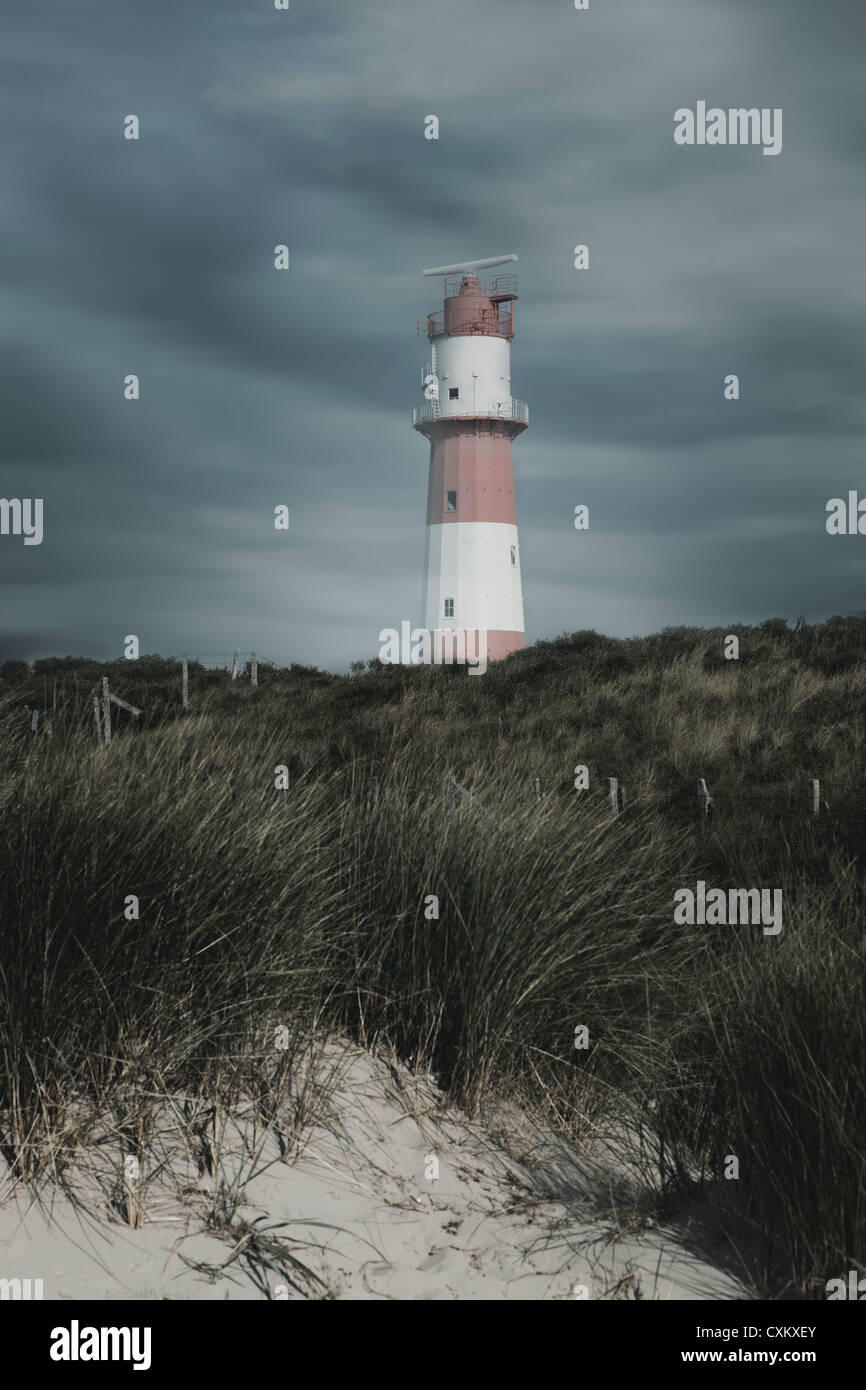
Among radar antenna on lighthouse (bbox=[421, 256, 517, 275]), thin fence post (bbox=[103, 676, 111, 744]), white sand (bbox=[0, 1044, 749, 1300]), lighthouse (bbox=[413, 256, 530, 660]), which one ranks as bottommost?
white sand (bbox=[0, 1044, 749, 1300])

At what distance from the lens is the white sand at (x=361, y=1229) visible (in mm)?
3582

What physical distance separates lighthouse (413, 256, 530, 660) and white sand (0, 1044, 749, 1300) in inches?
1234

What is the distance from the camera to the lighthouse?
35688mm

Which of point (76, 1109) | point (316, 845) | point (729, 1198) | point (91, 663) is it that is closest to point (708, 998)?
point (729, 1198)

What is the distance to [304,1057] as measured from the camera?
4602 millimetres

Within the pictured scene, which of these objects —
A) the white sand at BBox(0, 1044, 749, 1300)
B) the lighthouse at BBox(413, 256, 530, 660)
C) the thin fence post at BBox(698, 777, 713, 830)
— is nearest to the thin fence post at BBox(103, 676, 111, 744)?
the white sand at BBox(0, 1044, 749, 1300)

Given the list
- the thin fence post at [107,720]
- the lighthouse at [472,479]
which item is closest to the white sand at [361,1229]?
the thin fence post at [107,720]

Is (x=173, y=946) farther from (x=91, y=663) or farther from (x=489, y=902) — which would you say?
(x=91, y=663)

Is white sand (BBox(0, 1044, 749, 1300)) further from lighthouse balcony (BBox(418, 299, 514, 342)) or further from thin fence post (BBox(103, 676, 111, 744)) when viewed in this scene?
lighthouse balcony (BBox(418, 299, 514, 342))

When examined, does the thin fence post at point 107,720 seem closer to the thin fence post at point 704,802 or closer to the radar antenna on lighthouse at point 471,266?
the thin fence post at point 704,802

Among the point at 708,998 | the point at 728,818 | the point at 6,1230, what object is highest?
the point at 728,818
